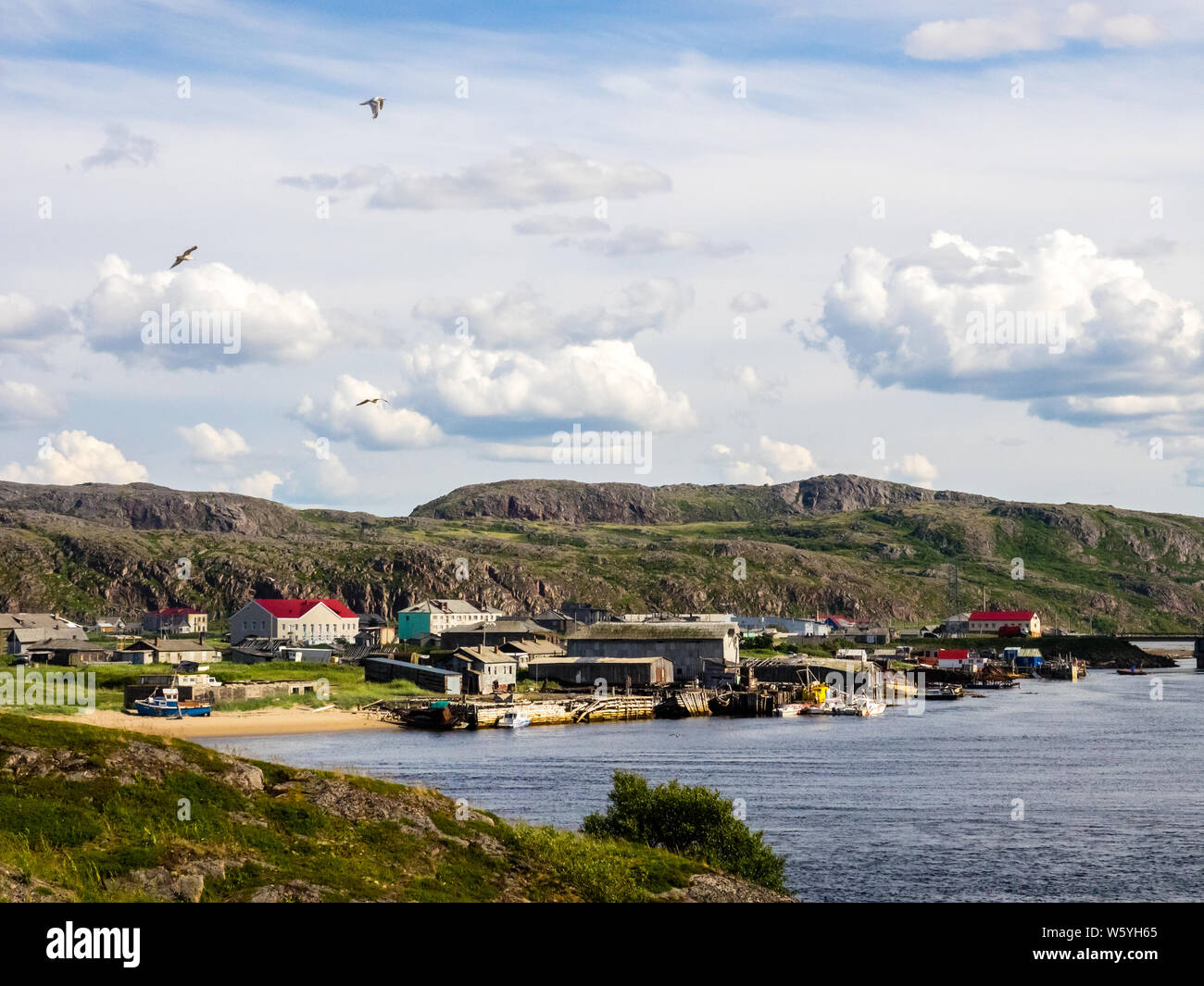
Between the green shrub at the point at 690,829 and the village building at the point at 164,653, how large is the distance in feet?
346

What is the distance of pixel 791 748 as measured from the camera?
9762 centimetres

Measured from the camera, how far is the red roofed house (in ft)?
598

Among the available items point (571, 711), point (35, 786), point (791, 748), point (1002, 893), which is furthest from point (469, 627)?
point (35, 786)

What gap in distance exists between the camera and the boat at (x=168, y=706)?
334 ft

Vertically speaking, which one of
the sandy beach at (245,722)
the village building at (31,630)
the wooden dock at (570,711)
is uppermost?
the village building at (31,630)

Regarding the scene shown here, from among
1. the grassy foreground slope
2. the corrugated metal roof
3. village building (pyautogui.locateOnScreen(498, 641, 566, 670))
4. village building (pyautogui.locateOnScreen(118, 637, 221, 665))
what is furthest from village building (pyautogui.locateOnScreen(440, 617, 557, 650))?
the grassy foreground slope

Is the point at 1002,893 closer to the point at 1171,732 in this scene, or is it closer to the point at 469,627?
the point at 1171,732

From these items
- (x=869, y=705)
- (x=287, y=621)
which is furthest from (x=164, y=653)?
(x=869, y=705)

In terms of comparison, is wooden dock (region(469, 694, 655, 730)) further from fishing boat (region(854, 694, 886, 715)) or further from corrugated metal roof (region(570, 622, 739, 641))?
fishing boat (region(854, 694, 886, 715))

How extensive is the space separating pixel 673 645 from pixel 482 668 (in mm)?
25966

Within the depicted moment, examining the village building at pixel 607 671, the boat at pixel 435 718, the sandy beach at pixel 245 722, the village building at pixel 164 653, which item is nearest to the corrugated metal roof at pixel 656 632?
the village building at pixel 607 671

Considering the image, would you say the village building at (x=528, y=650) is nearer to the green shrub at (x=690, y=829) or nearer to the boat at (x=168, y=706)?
the boat at (x=168, y=706)
